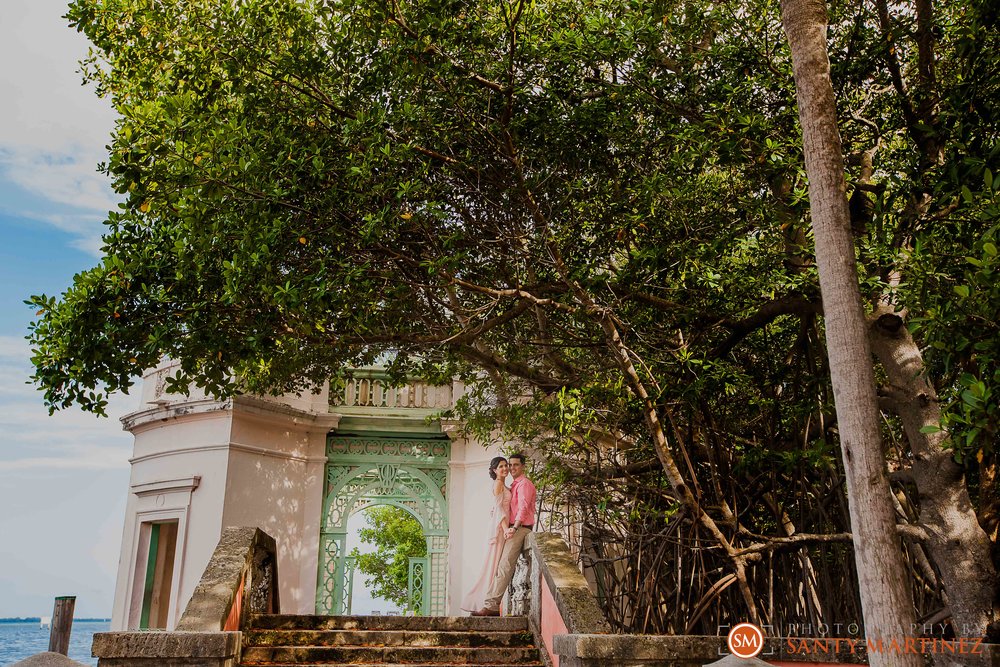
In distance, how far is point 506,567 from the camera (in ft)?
27.5

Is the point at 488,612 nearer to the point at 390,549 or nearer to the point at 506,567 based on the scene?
the point at 506,567

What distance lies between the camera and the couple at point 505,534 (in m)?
8.43

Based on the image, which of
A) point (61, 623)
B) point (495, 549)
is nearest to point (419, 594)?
point (495, 549)

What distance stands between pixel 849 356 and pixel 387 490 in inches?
→ 370

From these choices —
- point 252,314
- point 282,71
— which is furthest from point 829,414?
point 282,71

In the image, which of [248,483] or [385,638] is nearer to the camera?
[385,638]

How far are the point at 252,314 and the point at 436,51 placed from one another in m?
2.37

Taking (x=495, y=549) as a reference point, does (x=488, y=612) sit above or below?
below

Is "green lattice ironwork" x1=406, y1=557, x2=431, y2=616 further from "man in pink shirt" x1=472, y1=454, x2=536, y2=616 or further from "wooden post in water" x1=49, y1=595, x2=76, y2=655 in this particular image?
"wooden post in water" x1=49, y1=595, x2=76, y2=655

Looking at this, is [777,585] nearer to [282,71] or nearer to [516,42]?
[516,42]

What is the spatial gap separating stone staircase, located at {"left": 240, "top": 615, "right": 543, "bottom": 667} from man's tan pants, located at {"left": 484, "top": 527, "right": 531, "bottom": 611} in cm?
86

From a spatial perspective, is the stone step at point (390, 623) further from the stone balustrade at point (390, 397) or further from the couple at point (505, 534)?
the stone balustrade at point (390, 397)

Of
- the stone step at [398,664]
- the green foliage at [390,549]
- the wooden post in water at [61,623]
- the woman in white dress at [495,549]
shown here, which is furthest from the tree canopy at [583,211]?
the green foliage at [390,549]

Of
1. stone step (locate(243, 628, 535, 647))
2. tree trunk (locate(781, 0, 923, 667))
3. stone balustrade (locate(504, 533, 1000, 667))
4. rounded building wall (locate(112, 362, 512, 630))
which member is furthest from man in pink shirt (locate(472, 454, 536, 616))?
tree trunk (locate(781, 0, 923, 667))
